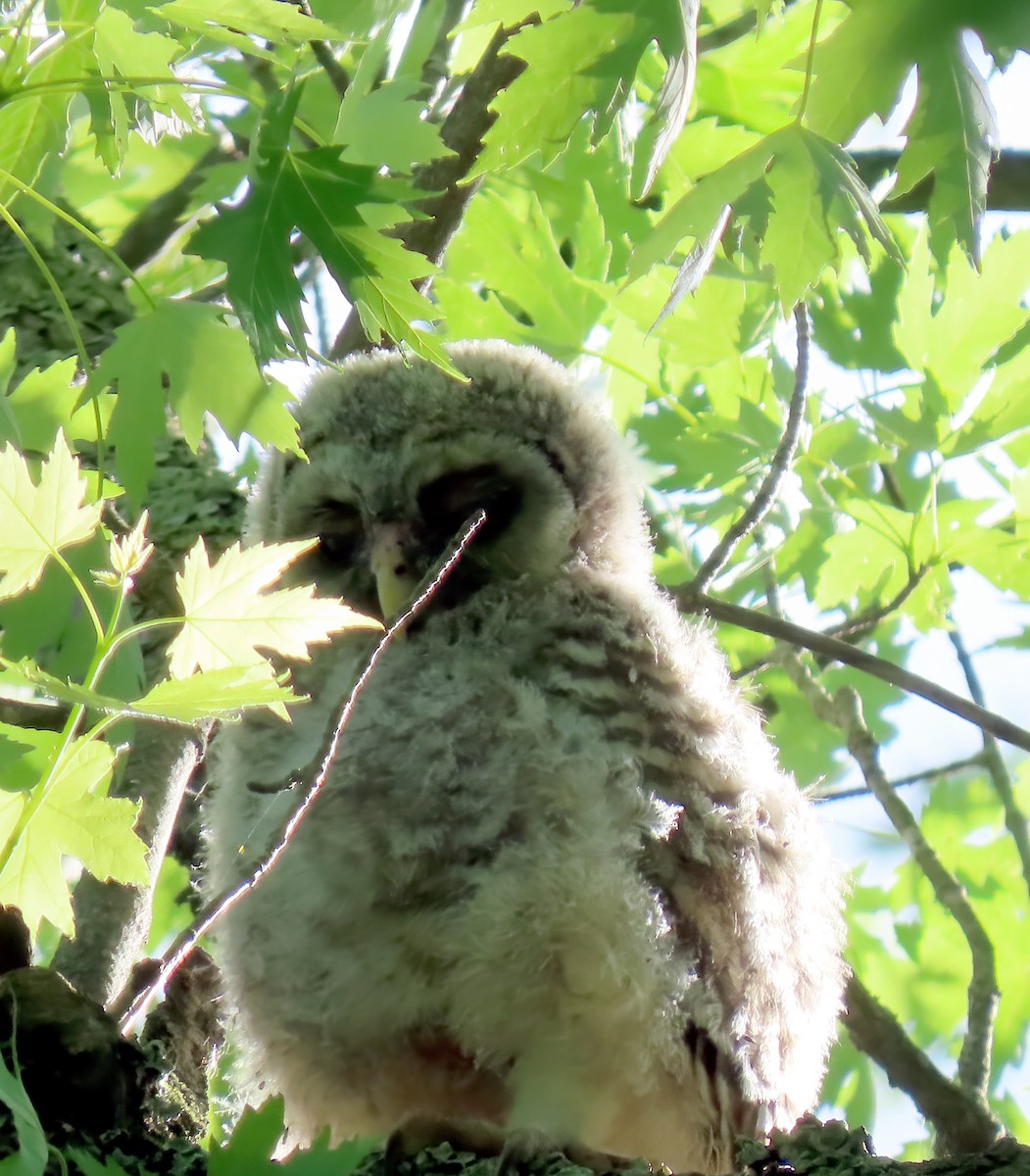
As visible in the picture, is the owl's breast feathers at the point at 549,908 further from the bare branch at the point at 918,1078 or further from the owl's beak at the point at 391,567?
the bare branch at the point at 918,1078

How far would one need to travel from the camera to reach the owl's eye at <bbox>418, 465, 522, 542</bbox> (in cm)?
249

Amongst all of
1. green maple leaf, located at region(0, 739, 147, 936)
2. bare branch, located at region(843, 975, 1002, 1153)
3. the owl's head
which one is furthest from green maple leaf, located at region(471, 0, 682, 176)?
bare branch, located at region(843, 975, 1002, 1153)

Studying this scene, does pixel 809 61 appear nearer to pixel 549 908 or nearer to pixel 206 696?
pixel 206 696

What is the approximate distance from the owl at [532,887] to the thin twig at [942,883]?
0.64 metres

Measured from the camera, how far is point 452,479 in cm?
254

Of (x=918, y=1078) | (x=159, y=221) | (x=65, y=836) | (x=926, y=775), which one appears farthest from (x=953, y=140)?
(x=159, y=221)

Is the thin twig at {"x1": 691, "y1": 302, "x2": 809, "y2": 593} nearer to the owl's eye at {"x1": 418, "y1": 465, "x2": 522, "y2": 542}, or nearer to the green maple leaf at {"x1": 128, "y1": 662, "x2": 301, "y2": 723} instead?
the owl's eye at {"x1": 418, "y1": 465, "x2": 522, "y2": 542}

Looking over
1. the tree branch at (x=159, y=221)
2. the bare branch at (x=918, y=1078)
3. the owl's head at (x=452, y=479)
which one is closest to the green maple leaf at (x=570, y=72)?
the owl's head at (x=452, y=479)

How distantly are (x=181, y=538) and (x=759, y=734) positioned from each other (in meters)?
1.21

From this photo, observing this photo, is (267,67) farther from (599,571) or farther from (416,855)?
(416,855)

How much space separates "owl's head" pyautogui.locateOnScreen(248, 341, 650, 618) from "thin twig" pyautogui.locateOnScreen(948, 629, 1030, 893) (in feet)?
3.62

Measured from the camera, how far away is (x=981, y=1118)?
263cm

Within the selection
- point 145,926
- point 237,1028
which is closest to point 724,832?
point 237,1028

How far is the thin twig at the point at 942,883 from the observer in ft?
9.09
